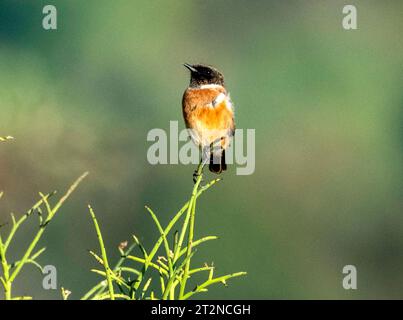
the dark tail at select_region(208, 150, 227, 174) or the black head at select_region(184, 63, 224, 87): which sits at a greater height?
the black head at select_region(184, 63, 224, 87)

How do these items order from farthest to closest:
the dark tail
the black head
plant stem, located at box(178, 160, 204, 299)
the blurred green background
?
the blurred green background < the black head < the dark tail < plant stem, located at box(178, 160, 204, 299)

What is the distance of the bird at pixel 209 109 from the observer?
3172mm

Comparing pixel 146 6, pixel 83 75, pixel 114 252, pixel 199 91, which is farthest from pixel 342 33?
pixel 199 91

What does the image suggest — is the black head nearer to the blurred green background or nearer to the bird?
the bird

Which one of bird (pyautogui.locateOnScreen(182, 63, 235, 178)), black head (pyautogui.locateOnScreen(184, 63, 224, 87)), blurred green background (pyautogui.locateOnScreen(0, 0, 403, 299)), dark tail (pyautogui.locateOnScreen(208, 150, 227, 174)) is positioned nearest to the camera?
dark tail (pyautogui.locateOnScreen(208, 150, 227, 174))

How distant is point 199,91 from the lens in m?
3.46

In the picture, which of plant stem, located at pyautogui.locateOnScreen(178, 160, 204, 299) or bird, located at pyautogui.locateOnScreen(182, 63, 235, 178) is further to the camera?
bird, located at pyautogui.locateOnScreen(182, 63, 235, 178)

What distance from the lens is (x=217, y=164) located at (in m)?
3.09

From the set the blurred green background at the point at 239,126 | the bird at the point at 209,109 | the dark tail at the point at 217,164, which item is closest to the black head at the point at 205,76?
the bird at the point at 209,109

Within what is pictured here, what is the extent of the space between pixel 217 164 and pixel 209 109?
0.33m

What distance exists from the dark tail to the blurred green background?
4.37 ft

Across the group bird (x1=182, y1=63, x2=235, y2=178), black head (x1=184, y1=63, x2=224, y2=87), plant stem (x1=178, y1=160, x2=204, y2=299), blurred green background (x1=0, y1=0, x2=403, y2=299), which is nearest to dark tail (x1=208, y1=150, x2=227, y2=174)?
bird (x1=182, y1=63, x2=235, y2=178)

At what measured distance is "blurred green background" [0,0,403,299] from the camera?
5832 mm
